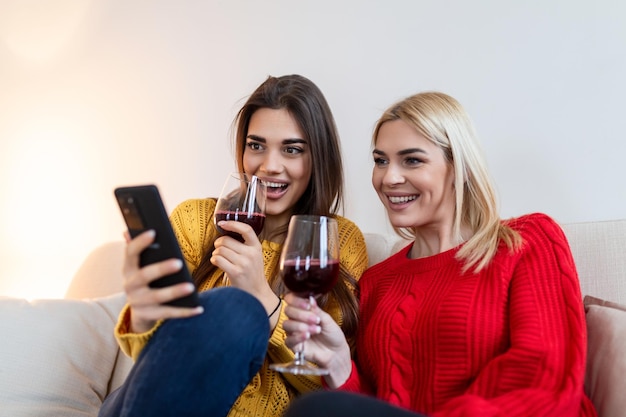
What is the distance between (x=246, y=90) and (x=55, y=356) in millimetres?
1245

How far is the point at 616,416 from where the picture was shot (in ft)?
4.25

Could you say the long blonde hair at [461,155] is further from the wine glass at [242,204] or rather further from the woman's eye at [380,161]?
the wine glass at [242,204]

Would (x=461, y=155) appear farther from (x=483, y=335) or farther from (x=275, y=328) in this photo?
(x=275, y=328)

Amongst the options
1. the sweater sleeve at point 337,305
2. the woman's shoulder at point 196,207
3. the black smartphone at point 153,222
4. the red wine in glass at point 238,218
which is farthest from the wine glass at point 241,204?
the woman's shoulder at point 196,207

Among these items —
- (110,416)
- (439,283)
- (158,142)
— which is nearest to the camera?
(110,416)

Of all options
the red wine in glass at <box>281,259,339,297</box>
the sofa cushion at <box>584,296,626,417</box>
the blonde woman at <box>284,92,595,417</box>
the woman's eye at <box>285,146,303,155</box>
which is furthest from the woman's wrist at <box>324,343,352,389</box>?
the woman's eye at <box>285,146,303,155</box>

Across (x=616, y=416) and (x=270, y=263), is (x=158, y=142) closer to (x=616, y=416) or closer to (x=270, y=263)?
(x=270, y=263)

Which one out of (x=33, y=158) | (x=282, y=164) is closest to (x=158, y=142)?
(x=33, y=158)

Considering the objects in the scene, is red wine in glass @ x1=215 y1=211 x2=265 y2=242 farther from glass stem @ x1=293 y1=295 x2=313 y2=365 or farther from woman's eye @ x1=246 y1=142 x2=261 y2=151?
woman's eye @ x1=246 y1=142 x2=261 y2=151

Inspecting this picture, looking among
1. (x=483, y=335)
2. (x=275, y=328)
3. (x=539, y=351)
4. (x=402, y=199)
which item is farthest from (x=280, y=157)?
(x=539, y=351)

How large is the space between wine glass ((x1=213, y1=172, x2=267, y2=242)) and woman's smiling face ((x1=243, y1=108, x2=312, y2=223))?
12.4 inches

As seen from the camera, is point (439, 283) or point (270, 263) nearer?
point (439, 283)

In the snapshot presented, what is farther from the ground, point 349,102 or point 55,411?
point 349,102

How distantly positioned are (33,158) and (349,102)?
63.1 inches
